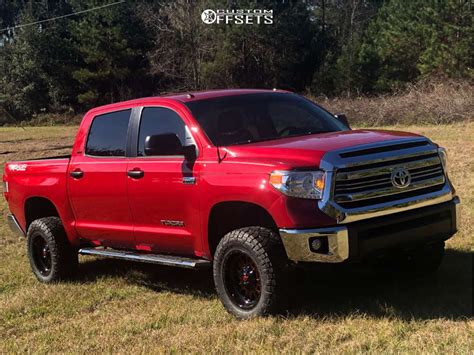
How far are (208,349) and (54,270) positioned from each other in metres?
2.98

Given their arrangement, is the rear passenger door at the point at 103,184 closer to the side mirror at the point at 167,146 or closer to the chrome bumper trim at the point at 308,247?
the side mirror at the point at 167,146

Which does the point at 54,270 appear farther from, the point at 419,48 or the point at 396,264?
the point at 419,48

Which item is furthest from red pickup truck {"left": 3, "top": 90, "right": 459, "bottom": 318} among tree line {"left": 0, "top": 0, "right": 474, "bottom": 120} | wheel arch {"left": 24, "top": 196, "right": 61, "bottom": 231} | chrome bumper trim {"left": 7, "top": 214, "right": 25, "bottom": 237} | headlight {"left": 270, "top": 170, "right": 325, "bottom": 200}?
tree line {"left": 0, "top": 0, "right": 474, "bottom": 120}

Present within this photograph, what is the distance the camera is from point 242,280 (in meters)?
5.14

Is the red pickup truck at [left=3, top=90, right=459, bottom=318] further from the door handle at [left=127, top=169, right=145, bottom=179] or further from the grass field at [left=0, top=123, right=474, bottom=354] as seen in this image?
the grass field at [left=0, top=123, right=474, bottom=354]

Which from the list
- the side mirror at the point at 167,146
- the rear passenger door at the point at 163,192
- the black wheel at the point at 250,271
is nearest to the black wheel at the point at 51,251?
the rear passenger door at the point at 163,192

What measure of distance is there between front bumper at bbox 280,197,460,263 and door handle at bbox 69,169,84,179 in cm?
262

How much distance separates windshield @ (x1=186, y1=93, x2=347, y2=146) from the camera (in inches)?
220

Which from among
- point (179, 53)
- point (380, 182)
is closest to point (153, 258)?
point (380, 182)

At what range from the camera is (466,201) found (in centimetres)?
893

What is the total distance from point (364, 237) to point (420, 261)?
56.9 inches

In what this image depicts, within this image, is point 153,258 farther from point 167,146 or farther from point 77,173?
point 77,173
